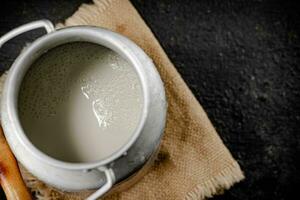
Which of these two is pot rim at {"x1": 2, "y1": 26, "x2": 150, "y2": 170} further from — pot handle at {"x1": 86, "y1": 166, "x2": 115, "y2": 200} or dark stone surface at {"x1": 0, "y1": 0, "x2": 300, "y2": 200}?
dark stone surface at {"x1": 0, "y1": 0, "x2": 300, "y2": 200}

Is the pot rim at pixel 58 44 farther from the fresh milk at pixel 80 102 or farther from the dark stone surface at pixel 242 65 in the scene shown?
the dark stone surface at pixel 242 65

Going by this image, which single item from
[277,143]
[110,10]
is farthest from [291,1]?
[110,10]

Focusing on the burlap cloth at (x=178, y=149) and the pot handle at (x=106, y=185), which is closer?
the pot handle at (x=106, y=185)

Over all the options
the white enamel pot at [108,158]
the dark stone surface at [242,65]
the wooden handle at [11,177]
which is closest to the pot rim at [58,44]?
the white enamel pot at [108,158]

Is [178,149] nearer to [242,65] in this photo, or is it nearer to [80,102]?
[80,102]

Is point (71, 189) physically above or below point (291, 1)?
above

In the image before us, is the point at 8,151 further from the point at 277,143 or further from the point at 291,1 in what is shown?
the point at 291,1
